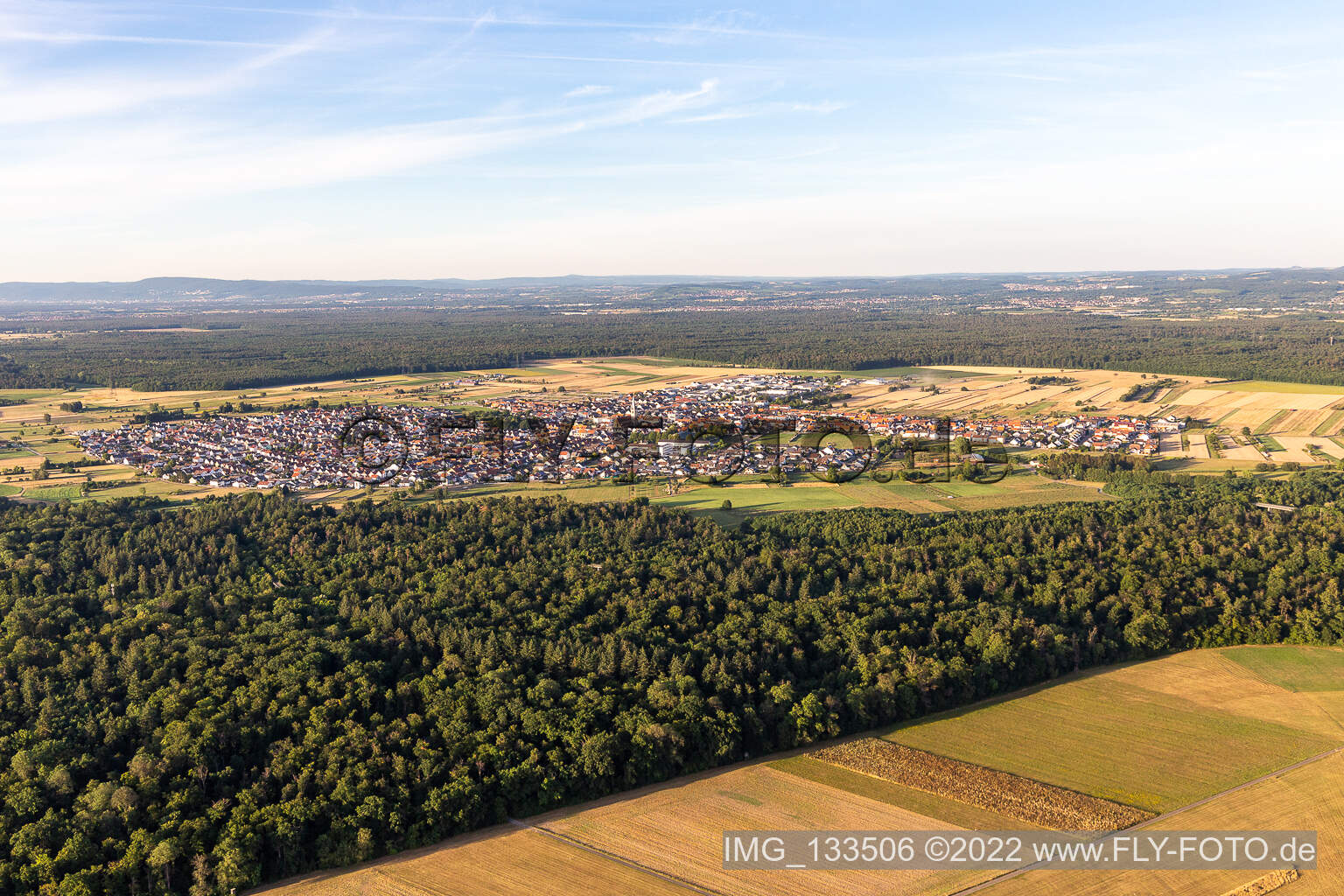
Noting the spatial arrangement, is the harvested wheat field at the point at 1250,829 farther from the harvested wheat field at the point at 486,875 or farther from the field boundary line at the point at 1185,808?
the harvested wheat field at the point at 486,875

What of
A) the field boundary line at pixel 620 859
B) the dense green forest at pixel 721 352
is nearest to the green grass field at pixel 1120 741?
the field boundary line at pixel 620 859

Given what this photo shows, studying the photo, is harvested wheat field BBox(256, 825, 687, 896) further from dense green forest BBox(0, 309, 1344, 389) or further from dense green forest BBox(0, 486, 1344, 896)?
dense green forest BBox(0, 309, 1344, 389)

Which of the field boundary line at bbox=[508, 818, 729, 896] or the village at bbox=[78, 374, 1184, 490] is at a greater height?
the village at bbox=[78, 374, 1184, 490]

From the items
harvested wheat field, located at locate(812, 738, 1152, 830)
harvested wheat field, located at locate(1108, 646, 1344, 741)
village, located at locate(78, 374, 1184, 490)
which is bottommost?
harvested wheat field, located at locate(812, 738, 1152, 830)

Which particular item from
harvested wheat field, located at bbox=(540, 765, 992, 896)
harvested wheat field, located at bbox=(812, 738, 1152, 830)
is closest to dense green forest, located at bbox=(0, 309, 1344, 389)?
harvested wheat field, located at bbox=(812, 738, 1152, 830)

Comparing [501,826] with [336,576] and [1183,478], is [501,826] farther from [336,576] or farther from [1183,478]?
[1183,478]

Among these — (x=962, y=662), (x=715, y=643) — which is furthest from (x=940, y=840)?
Result: (x=715, y=643)

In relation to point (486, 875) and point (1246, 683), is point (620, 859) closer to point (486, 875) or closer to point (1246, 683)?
point (486, 875)
